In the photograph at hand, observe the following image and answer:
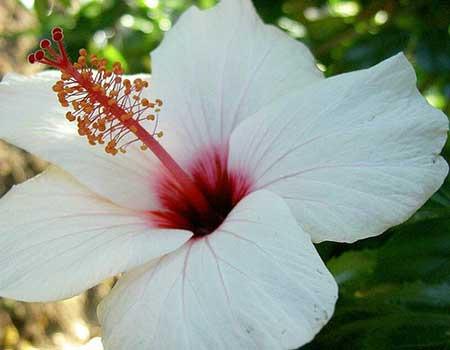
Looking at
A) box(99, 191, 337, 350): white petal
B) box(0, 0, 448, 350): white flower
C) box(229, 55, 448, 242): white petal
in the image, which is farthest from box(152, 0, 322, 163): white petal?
box(99, 191, 337, 350): white petal

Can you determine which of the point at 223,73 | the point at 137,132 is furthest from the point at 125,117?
the point at 223,73

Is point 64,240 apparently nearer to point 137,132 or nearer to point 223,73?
point 137,132

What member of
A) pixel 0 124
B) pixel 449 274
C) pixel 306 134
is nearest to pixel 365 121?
pixel 306 134

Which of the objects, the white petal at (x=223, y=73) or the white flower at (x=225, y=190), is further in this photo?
the white petal at (x=223, y=73)

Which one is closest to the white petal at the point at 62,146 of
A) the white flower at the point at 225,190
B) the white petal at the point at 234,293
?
the white flower at the point at 225,190

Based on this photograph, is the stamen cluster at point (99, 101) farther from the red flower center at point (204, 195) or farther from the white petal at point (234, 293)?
the white petal at point (234, 293)
